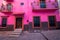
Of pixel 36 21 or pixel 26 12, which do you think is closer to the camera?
pixel 36 21

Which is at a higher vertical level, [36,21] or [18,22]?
[36,21]

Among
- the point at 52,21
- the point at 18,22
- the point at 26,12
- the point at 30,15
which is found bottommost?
the point at 18,22

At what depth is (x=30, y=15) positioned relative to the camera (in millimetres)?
13781

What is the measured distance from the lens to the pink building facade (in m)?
13.5

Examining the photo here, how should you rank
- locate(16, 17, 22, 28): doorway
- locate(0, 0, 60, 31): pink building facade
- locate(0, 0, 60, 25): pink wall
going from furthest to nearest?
locate(16, 17, 22, 28): doorway < locate(0, 0, 60, 25): pink wall < locate(0, 0, 60, 31): pink building facade

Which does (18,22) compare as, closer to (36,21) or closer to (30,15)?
(30,15)

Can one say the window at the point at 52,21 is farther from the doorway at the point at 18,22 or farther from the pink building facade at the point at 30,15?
the doorway at the point at 18,22

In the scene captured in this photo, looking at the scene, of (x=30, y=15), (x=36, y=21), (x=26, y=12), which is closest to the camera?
(x=36, y=21)

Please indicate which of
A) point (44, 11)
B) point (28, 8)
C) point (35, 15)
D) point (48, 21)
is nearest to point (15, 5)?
point (28, 8)

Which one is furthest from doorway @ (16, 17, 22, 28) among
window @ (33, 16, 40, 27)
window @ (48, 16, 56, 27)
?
window @ (48, 16, 56, 27)

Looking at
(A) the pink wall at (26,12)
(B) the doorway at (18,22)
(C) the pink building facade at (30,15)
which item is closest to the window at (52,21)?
(C) the pink building facade at (30,15)

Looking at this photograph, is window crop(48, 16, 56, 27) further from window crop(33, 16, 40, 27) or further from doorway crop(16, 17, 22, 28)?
doorway crop(16, 17, 22, 28)

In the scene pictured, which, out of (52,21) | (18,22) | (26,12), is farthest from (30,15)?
(52,21)

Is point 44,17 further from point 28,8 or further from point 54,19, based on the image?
point 28,8
